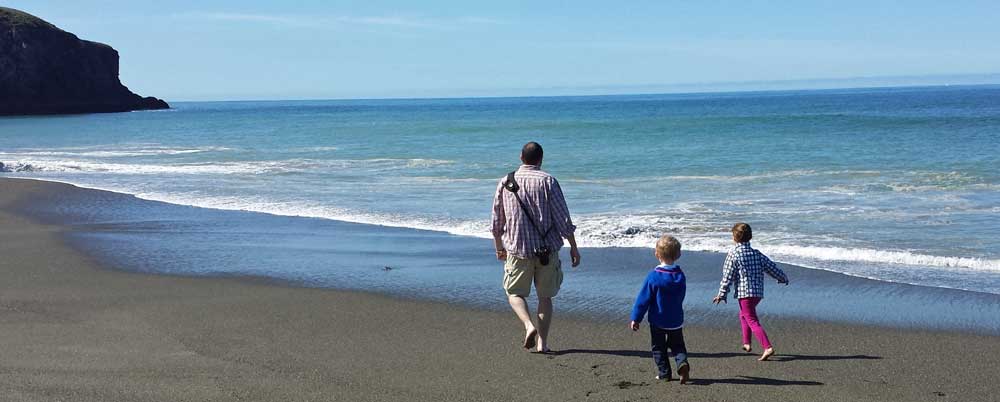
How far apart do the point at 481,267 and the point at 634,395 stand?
Answer: 15.1 feet

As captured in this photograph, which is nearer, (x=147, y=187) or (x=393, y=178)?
(x=147, y=187)

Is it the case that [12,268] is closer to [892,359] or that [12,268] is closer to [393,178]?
[892,359]

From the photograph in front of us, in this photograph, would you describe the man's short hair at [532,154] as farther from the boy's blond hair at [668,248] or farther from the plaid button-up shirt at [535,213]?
the boy's blond hair at [668,248]

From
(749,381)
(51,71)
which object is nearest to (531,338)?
(749,381)

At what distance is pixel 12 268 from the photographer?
9859 mm

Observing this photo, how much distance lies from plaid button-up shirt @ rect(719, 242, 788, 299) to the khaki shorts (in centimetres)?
111

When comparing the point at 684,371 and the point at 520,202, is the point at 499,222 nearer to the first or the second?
the point at 520,202

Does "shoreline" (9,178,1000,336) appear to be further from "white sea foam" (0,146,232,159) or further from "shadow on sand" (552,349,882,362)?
"white sea foam" (0,146,232,159)

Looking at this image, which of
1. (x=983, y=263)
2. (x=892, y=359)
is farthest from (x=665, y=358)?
(x=983, y=263)

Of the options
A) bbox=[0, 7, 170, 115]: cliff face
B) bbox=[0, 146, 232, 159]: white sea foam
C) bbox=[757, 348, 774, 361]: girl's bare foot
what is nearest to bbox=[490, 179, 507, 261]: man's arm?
bbox=[757, 348, 774, 361]: girl's bare foot

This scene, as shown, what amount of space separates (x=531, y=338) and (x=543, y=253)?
22.9 inches

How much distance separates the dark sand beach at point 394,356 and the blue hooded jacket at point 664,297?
39cm

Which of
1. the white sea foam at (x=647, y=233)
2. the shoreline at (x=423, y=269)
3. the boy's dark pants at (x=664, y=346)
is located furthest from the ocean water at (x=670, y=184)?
the boy's dark pants at (x=664, y=346)

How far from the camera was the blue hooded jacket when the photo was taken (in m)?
5.75
